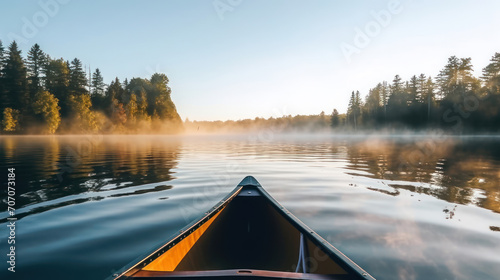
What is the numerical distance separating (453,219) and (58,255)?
857 cm

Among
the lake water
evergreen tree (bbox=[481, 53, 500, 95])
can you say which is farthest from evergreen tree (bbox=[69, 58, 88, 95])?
evergreen tree (bbox=[481, 53, 500, 95])

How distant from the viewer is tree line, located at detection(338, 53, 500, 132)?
59.4 meters

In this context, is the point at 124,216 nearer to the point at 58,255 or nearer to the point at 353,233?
the point at 58,255

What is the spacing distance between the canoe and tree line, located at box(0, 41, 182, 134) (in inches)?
3214

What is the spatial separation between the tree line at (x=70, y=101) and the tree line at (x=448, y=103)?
3457 inches

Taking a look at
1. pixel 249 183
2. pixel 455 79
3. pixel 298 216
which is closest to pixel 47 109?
pixel 249 183

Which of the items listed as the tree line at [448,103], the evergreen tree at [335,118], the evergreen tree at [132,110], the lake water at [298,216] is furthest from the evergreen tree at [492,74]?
the evergreen tree at [132,110]

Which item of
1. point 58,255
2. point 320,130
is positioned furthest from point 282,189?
point 320,130

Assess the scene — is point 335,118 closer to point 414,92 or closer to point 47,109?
point 414,92

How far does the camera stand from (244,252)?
4121 millimetres

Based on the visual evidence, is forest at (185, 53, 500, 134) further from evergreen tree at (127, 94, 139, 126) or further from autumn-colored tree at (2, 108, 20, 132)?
autumn-colored tree at (2, 108, 20, 132)

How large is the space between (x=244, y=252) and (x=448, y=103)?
82.1 m

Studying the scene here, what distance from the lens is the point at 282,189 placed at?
9.69 metres

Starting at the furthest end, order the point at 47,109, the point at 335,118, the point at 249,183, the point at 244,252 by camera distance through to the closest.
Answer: the point at 335,118, the point at 47,109, the point at 249,183, the point at 244,252
